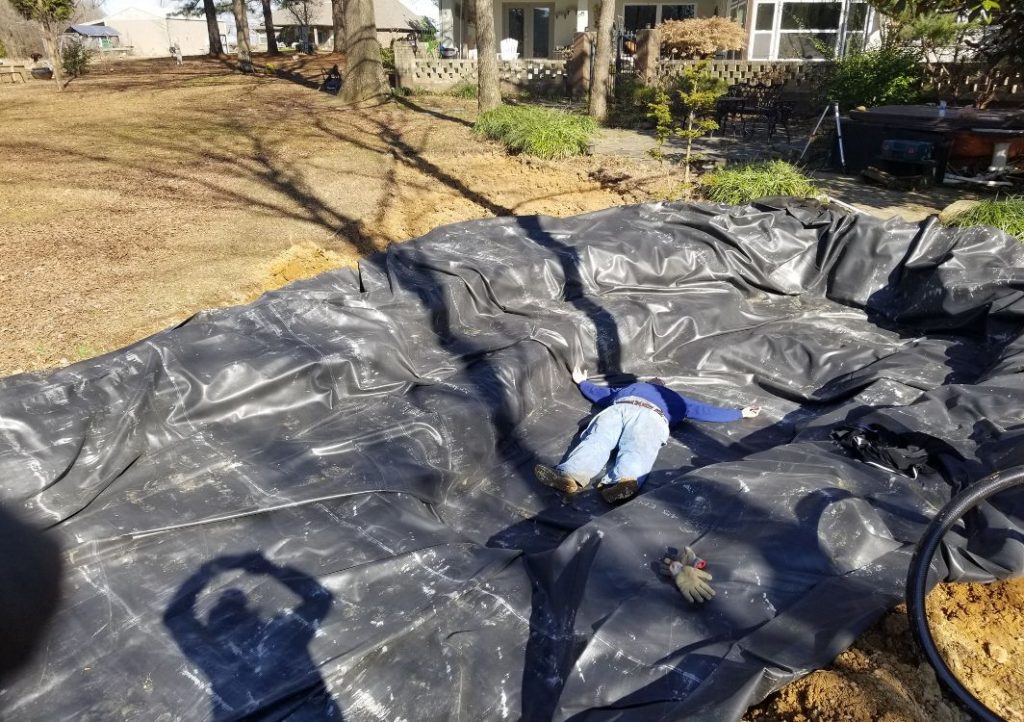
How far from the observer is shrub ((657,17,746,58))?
14055 millimetres

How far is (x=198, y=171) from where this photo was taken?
9094 mm

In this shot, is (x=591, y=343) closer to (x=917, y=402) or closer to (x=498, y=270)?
(x=498, y=270)

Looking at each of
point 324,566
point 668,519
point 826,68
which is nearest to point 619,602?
point 668,519

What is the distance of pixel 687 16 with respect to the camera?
66.7 ft

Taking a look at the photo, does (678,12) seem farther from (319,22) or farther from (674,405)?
(319,22)

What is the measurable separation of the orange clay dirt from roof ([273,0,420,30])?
22709mm

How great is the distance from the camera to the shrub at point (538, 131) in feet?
33.3

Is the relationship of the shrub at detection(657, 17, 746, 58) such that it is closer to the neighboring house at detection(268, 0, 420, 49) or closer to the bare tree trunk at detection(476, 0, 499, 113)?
the bare tree trunk at detection(476, 0, 499, 113)

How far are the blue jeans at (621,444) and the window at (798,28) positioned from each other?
15.4m

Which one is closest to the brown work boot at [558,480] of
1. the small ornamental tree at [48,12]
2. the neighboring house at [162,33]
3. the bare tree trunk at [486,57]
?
the bare tree trunk at [486,57]

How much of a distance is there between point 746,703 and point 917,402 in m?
2.43

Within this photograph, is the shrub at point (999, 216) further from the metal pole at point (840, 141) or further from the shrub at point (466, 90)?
the shrub at point (466, 90)

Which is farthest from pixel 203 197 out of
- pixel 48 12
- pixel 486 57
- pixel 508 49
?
pixel 508 49

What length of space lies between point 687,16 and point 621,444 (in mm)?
20478
